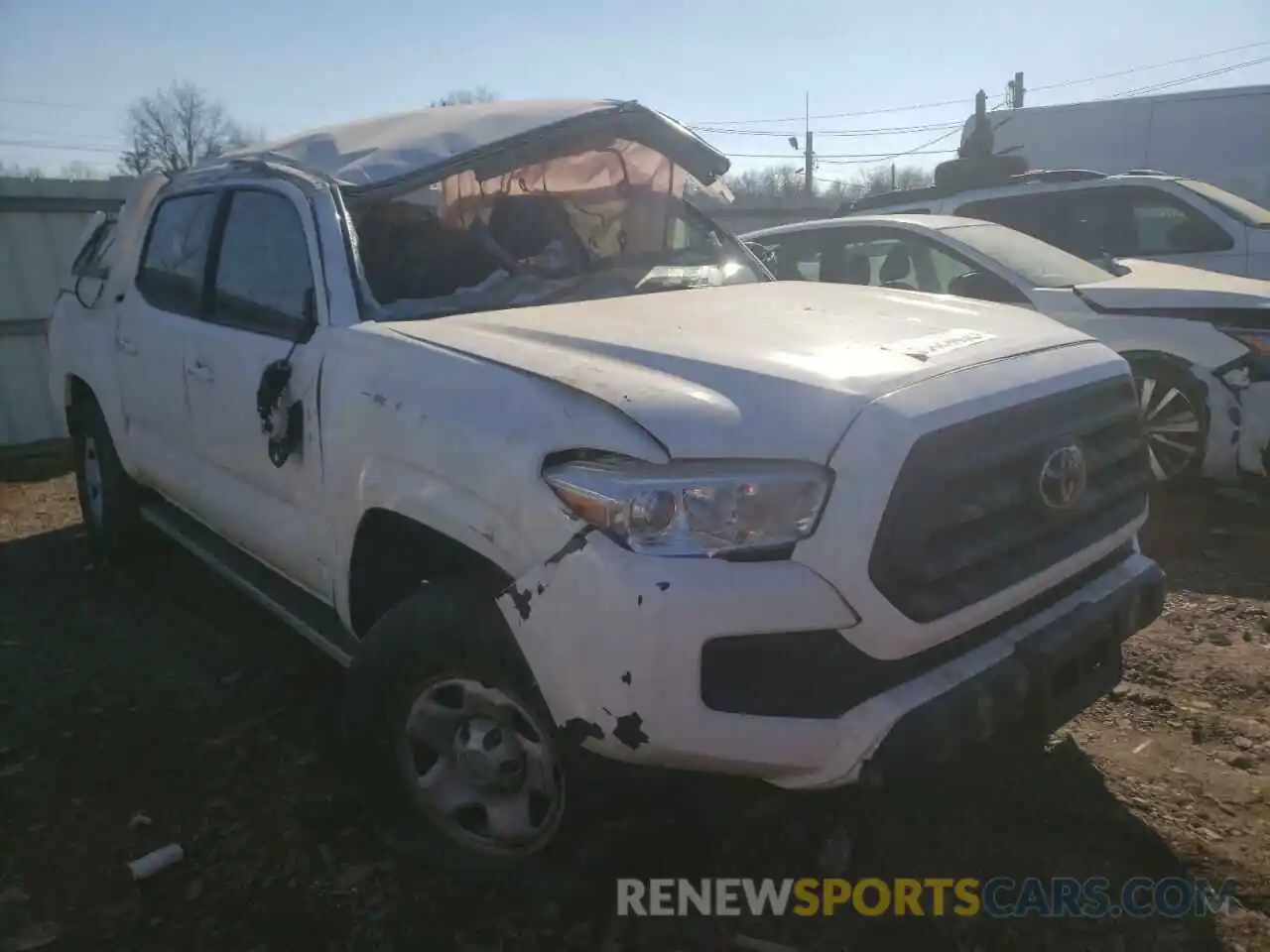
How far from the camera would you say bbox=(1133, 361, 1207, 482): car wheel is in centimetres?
500

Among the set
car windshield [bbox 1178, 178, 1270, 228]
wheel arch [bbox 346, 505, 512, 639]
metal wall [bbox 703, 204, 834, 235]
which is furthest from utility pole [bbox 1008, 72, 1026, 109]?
wheel arch [bbox 346, 505, 512, 639]

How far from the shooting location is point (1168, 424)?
515cm

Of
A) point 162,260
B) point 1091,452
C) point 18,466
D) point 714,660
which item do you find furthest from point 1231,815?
point 18,466

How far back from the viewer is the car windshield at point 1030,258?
18.2 ft

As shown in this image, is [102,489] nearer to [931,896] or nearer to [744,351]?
[744,351]

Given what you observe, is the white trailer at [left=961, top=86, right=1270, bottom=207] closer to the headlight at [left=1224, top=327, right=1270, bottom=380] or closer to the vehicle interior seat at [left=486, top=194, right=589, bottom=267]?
the headlight at [left=1224, top=327, right=1270, bottom=380]

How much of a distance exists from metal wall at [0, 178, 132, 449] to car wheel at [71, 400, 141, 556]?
3.99m

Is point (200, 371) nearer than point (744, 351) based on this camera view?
No

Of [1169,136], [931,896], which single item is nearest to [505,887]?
[931,896]

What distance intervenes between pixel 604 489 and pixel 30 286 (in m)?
8.59

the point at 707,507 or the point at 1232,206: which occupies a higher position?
the point at 1232,206

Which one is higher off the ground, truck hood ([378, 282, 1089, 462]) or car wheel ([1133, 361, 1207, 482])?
→ truck hood ([378, 282, 1089, 462])

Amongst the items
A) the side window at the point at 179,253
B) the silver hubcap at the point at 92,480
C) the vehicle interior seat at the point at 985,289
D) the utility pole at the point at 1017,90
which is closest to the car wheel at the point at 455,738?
the side window at the point at 179,253

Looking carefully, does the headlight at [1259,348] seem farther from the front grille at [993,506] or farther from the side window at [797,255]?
the front grille at [993,506]
